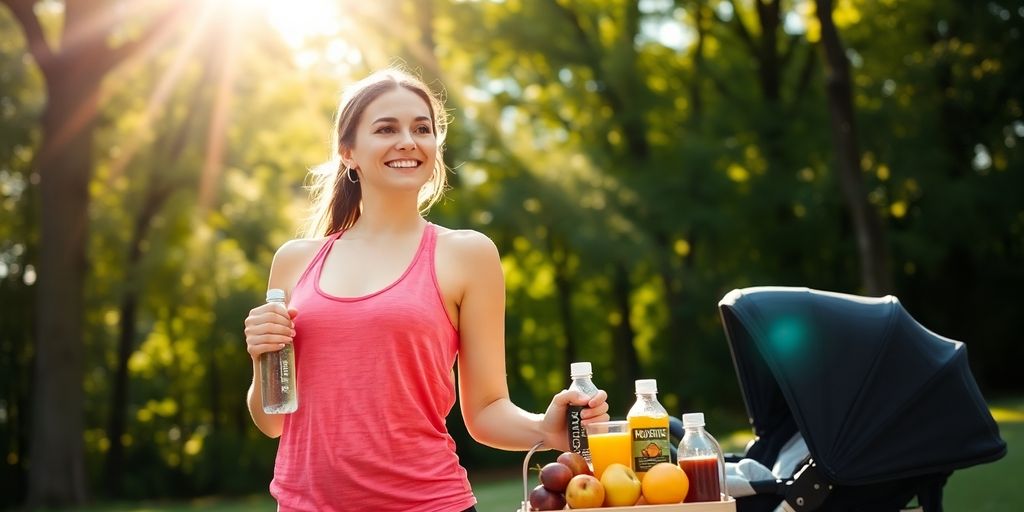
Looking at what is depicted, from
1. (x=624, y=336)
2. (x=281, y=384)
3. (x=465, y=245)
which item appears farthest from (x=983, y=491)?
(x=624, y=336)

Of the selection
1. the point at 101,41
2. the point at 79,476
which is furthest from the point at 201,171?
the point at 79,476

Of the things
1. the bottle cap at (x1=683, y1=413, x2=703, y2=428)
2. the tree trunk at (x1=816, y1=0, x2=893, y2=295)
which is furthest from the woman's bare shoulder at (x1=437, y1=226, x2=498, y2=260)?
the tree trunk at (x1=816, y1=0, x2=893, y2=295)

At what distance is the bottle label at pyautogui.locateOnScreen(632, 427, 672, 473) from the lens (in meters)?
3.37

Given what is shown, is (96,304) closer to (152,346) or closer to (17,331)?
(17,331)

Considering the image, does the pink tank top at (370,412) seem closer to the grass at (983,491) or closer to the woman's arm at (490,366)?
the woman's arm at (490,366)

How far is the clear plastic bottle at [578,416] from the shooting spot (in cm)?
343

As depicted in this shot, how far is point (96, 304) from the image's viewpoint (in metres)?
26.8

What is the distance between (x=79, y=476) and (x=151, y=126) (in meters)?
7.04

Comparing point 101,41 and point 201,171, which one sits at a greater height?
point 101,41

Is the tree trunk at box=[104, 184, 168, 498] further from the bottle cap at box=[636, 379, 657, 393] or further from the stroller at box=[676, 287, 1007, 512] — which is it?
the bottle cap at box=[636, 379, 657, 393]

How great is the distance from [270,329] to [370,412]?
35 cm

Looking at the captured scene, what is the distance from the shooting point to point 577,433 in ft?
11.4

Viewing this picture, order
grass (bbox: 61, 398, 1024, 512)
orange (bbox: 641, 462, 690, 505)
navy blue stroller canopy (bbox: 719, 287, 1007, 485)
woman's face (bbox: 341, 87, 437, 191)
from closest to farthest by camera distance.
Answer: orange (bbox: 641, 462, 690, 505) → woman's face (bbox: 341, 87, 437, 191) → navy blue stroller canopy (bbox: 719, 287, 1007, 485) → grass (bbox: 61, 398, 1024, 512)

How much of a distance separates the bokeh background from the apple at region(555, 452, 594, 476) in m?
19.5
